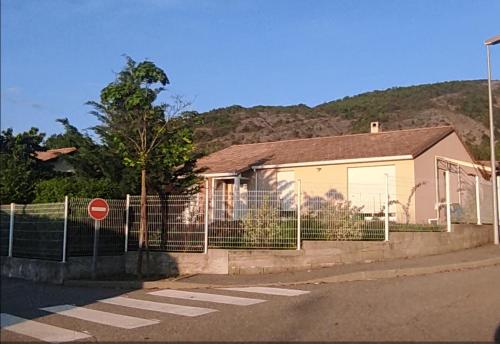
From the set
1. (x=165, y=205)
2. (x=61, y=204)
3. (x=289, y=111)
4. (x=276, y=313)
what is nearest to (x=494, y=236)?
(x=165, y=205)

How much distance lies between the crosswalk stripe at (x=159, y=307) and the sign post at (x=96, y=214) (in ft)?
9.12

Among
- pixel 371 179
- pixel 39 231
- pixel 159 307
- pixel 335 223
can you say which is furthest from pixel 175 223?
pixel 371 179

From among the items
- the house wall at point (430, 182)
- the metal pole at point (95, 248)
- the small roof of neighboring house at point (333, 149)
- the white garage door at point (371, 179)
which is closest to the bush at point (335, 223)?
the white garage door at point (371, 179)

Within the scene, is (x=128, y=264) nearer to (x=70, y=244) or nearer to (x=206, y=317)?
(x=70, y=244)

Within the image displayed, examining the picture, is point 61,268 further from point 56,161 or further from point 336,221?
point 56,161

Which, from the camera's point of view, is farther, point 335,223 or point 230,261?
point 335,223

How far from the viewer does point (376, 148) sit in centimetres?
2353

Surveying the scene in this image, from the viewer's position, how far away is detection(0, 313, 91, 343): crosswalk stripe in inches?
312

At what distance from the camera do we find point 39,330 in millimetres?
8461

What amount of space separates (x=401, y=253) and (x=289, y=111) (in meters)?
64.5

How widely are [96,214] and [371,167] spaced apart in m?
12.2

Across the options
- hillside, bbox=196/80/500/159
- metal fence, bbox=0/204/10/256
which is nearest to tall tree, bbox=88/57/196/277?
metal fence, bbox=0/204/10/256

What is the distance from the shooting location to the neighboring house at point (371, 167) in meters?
21.2

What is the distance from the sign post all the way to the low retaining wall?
42 cm
